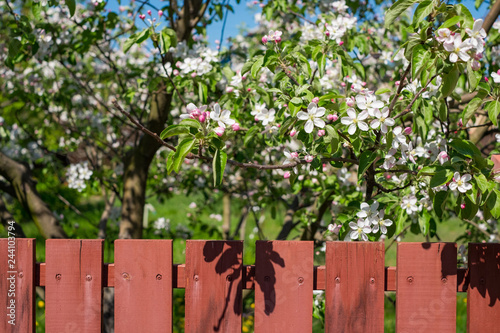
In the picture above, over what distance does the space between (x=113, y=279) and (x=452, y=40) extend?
1336mm

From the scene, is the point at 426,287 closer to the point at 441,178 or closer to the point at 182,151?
the point at 441,178

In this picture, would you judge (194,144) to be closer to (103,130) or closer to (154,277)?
(154,277)

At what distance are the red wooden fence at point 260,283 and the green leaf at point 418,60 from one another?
2.00 feet

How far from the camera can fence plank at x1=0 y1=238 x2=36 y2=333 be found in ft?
5.70

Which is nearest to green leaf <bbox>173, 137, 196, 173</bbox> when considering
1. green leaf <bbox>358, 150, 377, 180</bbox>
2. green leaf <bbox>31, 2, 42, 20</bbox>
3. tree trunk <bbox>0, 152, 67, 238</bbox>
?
green leaf <bbox>358, 150, 377, 180</bbox>

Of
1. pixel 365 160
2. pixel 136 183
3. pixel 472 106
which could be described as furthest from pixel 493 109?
pixel 136 183

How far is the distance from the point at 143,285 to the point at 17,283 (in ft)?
1.49

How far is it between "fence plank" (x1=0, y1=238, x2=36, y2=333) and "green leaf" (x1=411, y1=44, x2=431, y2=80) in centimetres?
138

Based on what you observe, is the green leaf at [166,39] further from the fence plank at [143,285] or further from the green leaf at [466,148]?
the green leaf at [466,148]

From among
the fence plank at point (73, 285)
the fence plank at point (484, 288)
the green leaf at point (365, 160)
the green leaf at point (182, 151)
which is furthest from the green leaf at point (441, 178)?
the fence plank at point (73, 285)

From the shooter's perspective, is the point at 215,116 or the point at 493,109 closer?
the point at 215,116

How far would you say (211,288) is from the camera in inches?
67.5

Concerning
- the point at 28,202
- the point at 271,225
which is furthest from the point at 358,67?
the point at 271,225

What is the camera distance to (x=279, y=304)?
1716 mm
